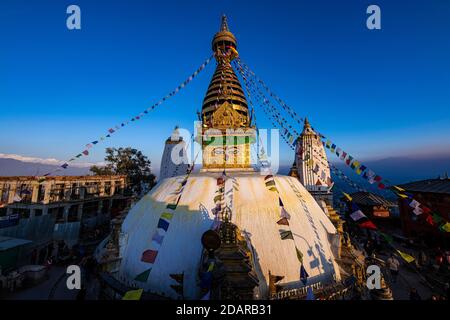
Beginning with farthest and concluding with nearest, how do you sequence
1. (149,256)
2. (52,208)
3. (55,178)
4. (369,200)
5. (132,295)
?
1. (369,200)
2. (55,178)
3. (52,208)
4. (149,256)
5. (132,295)

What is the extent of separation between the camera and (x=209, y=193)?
26.7 ft

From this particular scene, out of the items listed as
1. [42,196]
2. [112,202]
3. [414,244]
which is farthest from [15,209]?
[414,244]

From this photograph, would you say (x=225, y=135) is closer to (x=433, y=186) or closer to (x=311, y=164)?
(x=311, y=164)

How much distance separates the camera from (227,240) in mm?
5566

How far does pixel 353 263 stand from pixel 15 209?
26.0 m

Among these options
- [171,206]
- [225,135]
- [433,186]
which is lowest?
[171,206]

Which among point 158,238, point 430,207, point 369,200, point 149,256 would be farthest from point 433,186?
point 149,256

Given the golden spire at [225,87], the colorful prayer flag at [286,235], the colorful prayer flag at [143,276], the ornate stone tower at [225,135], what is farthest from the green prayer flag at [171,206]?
the golden spire at [225,87]

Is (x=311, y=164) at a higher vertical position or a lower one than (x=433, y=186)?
higher

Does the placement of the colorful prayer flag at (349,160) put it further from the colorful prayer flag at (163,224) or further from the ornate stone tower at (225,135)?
the colorful prayer flag at (163,224)

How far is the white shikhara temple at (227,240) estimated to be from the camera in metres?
5.43

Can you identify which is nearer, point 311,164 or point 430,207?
point 430,207

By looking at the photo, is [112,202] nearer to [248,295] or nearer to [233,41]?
[233,41]
